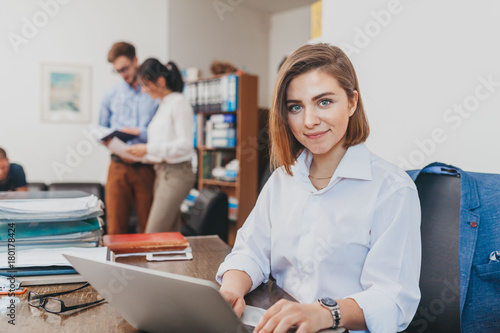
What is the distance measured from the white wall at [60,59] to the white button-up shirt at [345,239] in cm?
385

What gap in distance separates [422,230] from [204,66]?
14.2ft

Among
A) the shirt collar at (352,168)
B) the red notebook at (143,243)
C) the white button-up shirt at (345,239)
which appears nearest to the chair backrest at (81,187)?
the red notebook at (143,243)

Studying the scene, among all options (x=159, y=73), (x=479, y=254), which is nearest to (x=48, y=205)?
(x=479, y=254)

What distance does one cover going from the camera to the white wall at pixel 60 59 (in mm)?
4297

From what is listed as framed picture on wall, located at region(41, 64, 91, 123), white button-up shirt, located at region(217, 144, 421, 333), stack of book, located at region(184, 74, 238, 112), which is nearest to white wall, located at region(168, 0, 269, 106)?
stack of book, located at region(184, 74, 238, 112)

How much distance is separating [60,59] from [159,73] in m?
2.38

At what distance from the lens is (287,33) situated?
5.66m

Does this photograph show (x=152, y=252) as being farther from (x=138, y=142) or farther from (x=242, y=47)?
(x=242, y=47)

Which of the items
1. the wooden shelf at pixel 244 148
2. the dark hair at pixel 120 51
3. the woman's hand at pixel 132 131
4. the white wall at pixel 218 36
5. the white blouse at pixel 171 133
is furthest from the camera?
the white wall at pixel 218 36

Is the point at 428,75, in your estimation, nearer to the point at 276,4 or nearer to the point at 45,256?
the point at 45,256

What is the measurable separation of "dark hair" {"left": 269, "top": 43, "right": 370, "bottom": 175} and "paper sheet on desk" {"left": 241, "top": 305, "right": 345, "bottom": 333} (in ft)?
1.39

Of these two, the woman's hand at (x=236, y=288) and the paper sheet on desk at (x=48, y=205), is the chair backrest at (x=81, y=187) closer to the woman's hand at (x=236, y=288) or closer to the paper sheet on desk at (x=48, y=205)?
the paper sheet on desk at (x=48, y=205)

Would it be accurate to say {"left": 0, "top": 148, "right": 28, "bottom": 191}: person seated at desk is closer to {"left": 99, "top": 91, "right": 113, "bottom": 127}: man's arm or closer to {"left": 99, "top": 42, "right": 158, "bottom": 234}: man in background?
{"left": 99, "top": 42, "right": 158, "bottom": 234}: man in background

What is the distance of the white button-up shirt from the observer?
3.09ft
